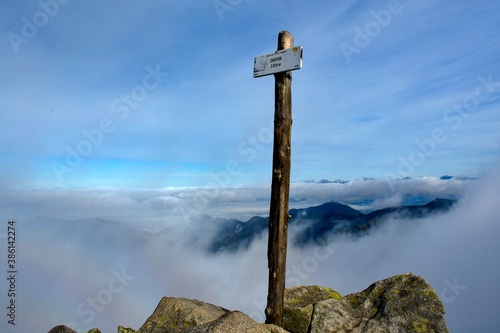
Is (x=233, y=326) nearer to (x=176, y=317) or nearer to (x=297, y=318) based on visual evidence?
(x=176, y=317)

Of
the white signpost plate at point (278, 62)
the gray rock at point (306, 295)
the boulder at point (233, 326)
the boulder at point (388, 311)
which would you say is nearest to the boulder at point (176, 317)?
the gray rock at point (306, 295)

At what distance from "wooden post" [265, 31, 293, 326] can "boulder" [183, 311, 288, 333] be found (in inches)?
116

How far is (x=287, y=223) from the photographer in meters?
9.41

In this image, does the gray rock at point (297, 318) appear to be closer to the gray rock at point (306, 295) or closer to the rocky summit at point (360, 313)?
the rocky summit at point (360, 313)

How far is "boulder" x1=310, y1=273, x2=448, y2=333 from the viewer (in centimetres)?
827

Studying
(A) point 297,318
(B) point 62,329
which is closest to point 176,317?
(A) point 297,318

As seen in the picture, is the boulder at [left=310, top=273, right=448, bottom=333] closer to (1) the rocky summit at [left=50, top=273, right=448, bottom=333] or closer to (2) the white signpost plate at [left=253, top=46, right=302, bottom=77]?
(1) the rocky summit at [left=50, top=273, right=448, bottom=333]

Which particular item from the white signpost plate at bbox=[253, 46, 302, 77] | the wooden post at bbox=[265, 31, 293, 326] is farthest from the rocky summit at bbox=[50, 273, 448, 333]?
the white signpost plate at bbox=[253, 46, 302, 77]

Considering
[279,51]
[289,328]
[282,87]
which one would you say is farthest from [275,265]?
[279,51]

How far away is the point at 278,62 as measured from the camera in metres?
9.37

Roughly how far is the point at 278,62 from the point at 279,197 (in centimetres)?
345

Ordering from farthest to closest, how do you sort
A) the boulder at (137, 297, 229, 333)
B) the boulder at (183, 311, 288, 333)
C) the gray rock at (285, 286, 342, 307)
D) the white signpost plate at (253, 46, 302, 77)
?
the gray rock at (285, 286, 342, 307) < the white signpost plate at (253, 46, 302, 77) < the boulder at (137, 297, 229, 333) < the boulder at (183, 311, 288, 333)

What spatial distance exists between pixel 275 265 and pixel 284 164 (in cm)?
257

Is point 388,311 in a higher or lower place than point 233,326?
lower
